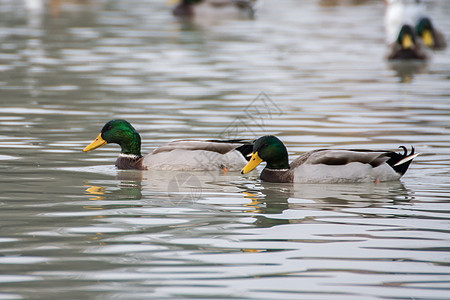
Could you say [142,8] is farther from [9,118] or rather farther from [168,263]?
[168,263]

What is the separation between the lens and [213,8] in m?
33.7

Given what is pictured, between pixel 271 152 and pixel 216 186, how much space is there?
62cm

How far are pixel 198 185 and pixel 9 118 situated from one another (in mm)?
4776

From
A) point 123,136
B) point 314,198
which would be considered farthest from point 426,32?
point 314,198

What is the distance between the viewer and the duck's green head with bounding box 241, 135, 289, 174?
970 cm

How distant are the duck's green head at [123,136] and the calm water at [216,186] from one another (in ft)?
0.94

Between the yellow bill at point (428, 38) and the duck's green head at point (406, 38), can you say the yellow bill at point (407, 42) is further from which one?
the yellow bill at point (428, 38)

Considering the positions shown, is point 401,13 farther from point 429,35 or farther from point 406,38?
point 406,38

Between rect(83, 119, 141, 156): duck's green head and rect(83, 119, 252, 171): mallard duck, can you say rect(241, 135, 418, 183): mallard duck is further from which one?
rect(83, 119, 141, 156): duck's green head

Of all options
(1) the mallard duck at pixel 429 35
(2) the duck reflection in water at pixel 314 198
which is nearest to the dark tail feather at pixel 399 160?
(2) the duck reflection in water at pixel 314 198

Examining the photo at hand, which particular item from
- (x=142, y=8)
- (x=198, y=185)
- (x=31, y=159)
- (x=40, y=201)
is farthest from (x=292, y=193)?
(x=142, y=8)

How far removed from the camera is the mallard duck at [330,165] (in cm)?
957

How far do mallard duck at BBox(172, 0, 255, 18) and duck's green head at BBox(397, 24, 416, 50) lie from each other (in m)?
12.8

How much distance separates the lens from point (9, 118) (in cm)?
1362
